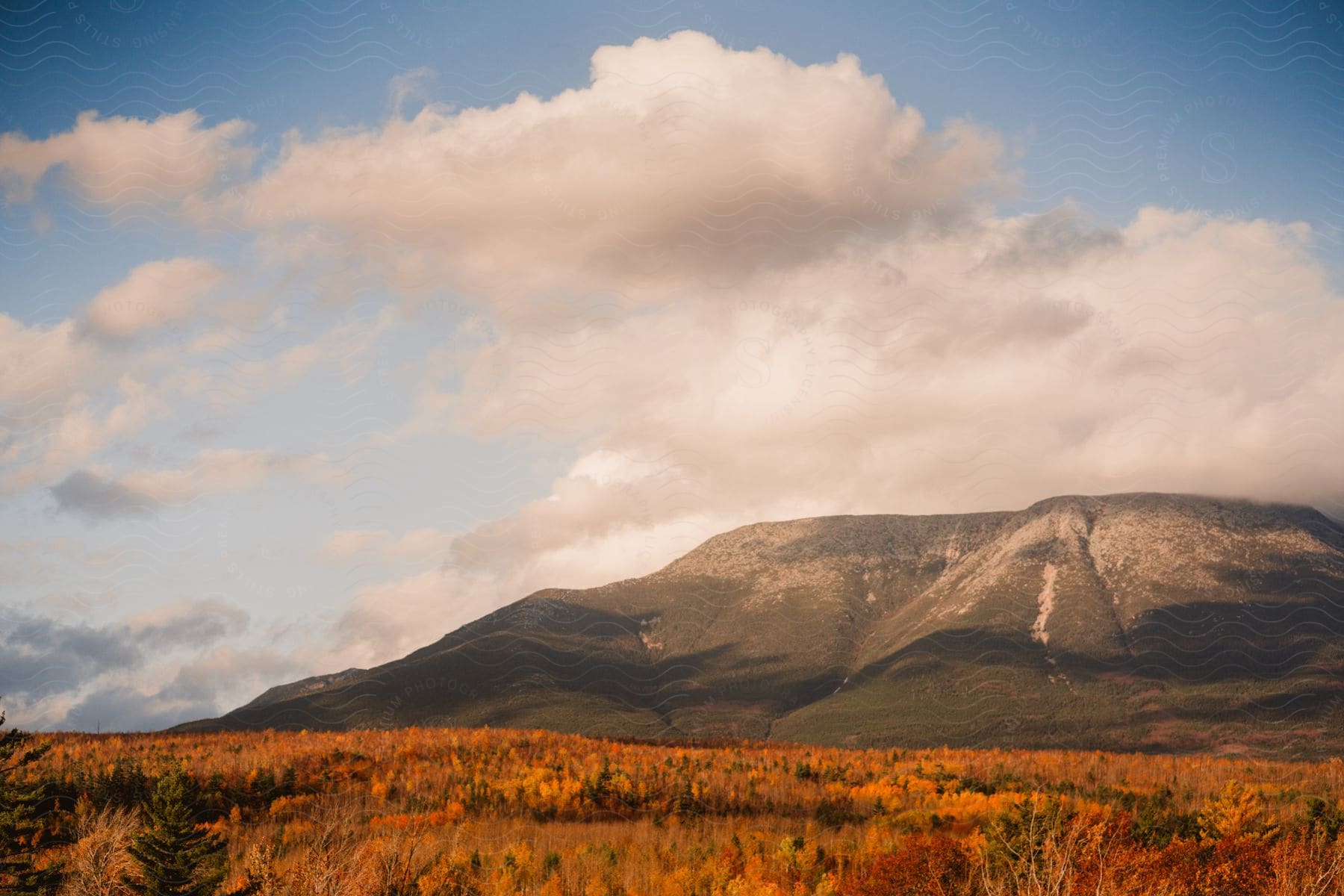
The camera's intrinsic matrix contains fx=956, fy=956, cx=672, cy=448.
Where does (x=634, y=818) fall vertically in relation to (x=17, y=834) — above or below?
below

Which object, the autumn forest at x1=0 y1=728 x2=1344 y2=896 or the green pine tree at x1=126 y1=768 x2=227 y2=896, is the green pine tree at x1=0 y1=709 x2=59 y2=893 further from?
the green pine tree at x1=126 y1=768 x2=227 y2=896

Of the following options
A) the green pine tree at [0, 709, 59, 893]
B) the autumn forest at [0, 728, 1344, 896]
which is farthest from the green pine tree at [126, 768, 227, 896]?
the green pine tree at [0, 709, 59, 893]

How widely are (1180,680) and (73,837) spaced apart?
20816 cm

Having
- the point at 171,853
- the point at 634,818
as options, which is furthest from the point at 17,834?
the point at 634,818

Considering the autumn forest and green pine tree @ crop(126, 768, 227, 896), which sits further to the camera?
the autumn forest

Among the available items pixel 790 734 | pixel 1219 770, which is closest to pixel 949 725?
pixel 790 734

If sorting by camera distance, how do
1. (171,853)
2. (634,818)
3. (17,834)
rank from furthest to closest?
(634,818) → (17,834) → (171,853)

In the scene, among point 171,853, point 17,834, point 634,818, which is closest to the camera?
point 171,853

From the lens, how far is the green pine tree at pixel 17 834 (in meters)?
15.4

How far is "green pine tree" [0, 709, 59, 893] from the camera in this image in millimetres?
15445

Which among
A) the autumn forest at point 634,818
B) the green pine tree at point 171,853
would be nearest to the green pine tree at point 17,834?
the autumn forest at point 634,818

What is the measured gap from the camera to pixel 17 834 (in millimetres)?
17109

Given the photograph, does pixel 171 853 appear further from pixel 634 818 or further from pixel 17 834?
pixel 634 818

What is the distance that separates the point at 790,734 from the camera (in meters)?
190
